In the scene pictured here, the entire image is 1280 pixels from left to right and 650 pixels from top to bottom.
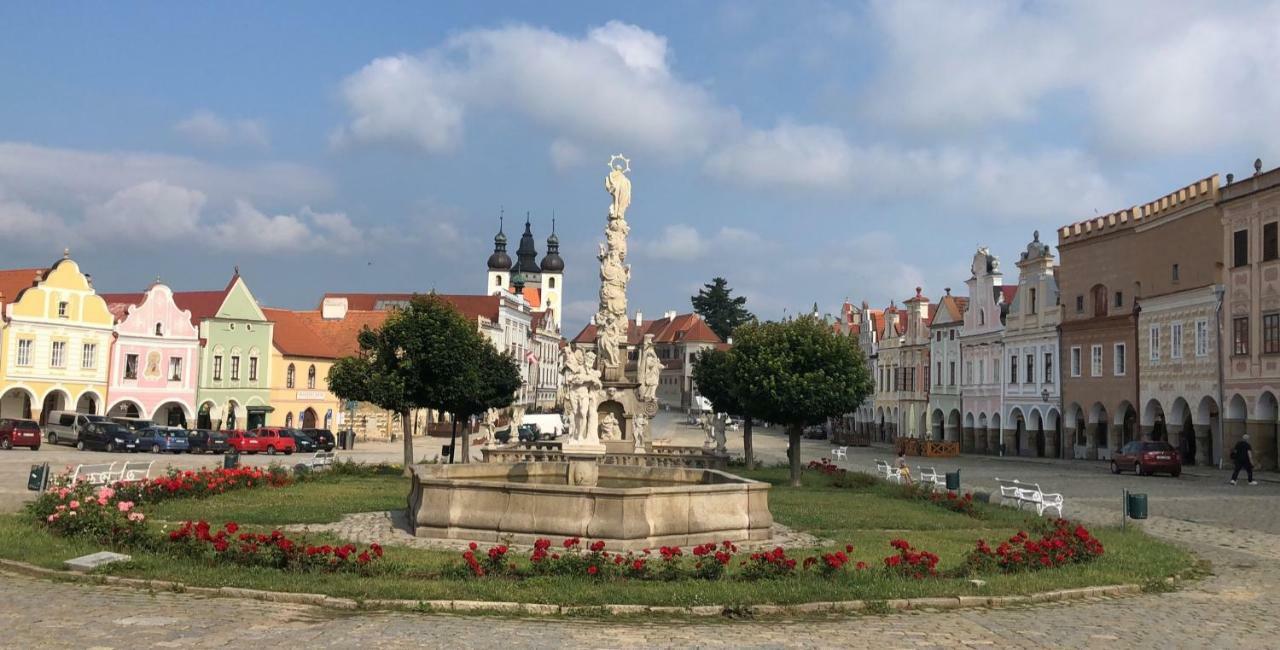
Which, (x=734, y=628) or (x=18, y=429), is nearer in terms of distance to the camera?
(x=734, y=628)

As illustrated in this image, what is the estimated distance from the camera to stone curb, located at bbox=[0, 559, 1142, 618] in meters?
11.1

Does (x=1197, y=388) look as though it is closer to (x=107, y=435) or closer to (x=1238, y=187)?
(x=1238, y=187)

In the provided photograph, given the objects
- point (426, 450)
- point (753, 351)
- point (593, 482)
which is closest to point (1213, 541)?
point (593, 482)

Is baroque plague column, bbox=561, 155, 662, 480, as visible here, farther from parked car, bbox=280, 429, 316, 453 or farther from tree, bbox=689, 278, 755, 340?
tree, bbox=689, 278, 755, 340

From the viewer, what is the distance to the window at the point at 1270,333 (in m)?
37.4

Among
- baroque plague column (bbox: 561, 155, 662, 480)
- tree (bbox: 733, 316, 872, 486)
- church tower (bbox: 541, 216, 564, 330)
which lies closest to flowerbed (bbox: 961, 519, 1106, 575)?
tree (bbox: 733, 316, 872, 486)

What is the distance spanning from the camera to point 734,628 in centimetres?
1063

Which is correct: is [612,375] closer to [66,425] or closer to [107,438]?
[107,438]

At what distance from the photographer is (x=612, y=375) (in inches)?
1463

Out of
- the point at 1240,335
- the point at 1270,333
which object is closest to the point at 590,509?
the point at 1270,333

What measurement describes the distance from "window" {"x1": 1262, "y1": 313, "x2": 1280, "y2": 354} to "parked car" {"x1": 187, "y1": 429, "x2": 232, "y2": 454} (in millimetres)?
41676

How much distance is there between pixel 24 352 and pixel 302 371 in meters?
16.3

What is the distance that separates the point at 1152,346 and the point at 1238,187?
344 inches

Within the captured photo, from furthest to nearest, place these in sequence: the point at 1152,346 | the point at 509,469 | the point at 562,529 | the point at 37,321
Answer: the point at 37,321 → the point at 1152,346 → the point at 509,469 → the point at 562,529
